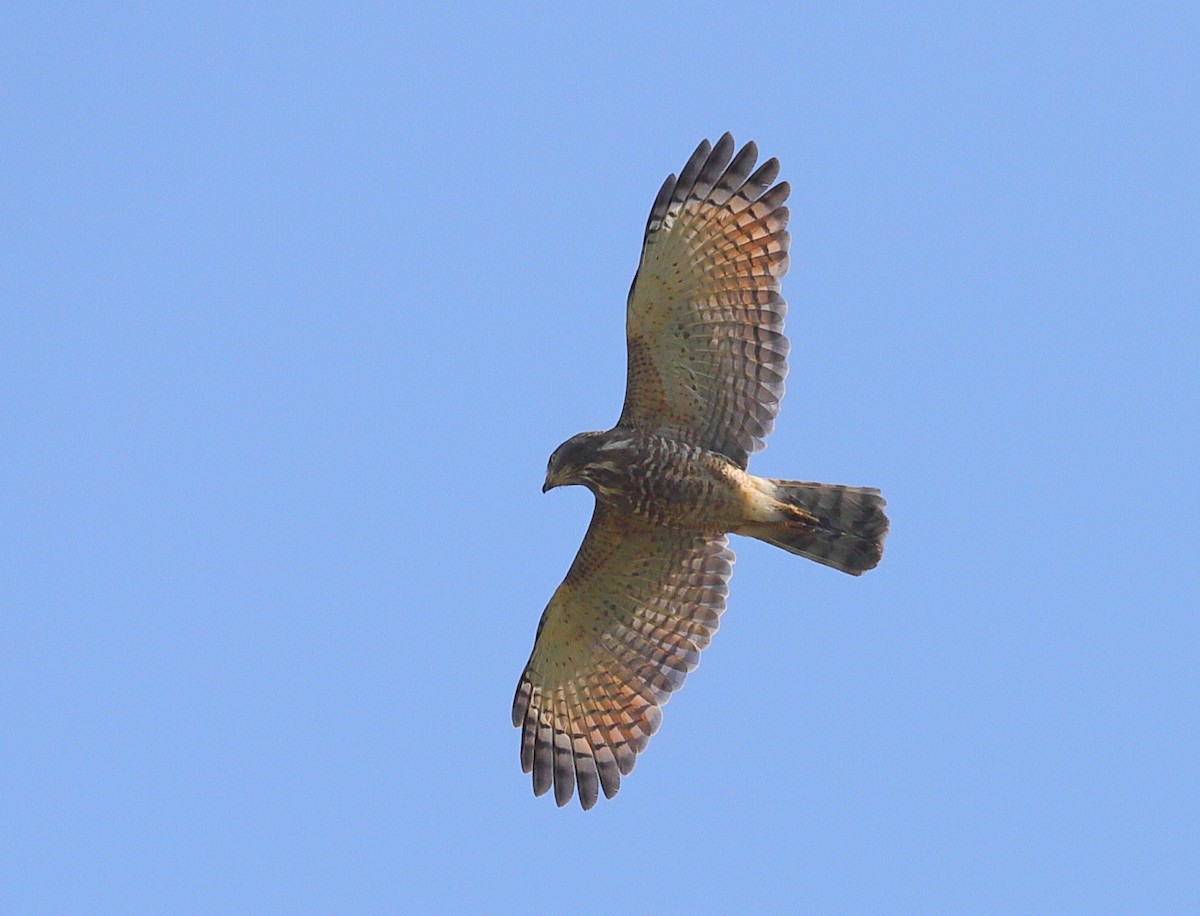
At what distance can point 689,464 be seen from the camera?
11648 mm

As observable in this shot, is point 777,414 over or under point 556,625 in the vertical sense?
over

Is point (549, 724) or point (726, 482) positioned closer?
point (726, 482)

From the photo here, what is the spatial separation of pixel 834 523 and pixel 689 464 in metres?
1.01

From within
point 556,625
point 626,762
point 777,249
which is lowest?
point 626,762

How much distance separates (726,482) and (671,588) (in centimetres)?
98

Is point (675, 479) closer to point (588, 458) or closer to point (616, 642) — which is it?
point (588, 458)

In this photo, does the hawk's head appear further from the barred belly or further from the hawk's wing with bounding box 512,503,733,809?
the hawk's wing with bounding box 512,503,733,809

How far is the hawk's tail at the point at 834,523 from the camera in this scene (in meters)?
11.8

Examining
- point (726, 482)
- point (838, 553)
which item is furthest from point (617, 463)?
point (838, 553)

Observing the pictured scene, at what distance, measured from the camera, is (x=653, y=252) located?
37.7 ft

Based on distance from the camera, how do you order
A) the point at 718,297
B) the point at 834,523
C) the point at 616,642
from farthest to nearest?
the point at 616,642
the point at 834,523
the point at 718,297

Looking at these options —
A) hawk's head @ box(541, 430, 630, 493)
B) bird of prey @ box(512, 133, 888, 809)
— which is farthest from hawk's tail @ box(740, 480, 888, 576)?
hawk's head @ box(541, 430, 630, 493)

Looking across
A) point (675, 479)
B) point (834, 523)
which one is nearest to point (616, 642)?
point (675, 479)

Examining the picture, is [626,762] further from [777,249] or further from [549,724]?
[777,249]
